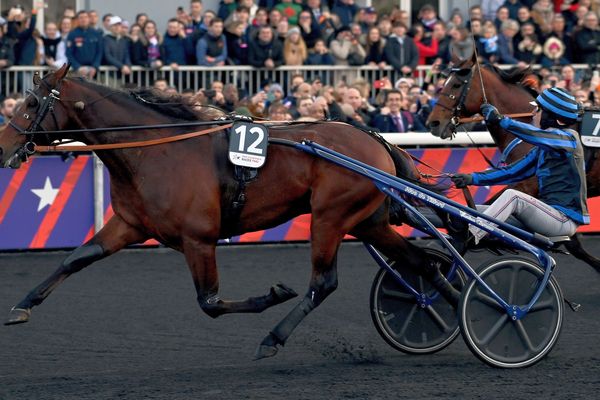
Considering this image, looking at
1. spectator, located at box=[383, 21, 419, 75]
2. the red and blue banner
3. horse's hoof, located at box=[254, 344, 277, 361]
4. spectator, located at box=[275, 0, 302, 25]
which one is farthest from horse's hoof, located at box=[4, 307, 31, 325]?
spectator, located at box=[275, 0, 302, 25]

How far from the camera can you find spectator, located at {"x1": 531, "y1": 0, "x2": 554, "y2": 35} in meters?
17.5

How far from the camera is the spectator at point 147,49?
50.2 ft

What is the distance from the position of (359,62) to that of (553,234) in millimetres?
8670

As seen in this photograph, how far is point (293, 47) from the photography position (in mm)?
15969

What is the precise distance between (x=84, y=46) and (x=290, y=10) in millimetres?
2850

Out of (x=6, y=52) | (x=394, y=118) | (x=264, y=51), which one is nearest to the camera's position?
(x=394, y=118)

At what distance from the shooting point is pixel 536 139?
760cm

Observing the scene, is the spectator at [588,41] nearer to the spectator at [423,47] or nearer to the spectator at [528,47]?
the spectator at [528,47]

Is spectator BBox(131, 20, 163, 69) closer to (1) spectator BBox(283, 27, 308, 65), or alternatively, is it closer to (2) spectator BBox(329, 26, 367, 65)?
(1) spectator BBox(283, 27, 308, 65)

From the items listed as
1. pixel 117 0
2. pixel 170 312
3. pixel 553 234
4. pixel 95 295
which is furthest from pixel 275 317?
pixel 117 0

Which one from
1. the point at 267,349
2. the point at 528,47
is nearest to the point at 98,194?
the point at 267,349

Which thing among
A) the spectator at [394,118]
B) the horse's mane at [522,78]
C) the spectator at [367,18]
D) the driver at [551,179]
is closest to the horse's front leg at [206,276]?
the driver at [551,179]

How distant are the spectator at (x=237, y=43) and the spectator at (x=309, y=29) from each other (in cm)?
87

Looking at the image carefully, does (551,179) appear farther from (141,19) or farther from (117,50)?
(141,19)
